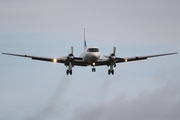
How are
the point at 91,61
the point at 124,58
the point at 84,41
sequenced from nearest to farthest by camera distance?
the point at 91,61 < the point at 124,58 < the point at 84,41

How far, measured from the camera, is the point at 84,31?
150 m

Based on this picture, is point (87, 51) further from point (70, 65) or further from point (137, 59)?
point (137, 59)

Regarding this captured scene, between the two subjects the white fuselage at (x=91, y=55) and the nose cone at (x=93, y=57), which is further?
the white fuselage at (x=91, y=55)

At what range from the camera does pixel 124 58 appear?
117688 millimetres

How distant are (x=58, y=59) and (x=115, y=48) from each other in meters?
12.8

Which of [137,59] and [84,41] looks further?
[84,41]

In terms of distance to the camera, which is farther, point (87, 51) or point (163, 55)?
point (163, 55)

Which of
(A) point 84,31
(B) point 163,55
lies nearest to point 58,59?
(B) point 163,55

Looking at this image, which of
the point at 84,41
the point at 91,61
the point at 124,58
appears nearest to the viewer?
the point at 91,61

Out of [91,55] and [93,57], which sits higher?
[91,55]

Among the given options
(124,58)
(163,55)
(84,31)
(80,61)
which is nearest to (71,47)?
(80,61)

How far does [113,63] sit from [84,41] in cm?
2879

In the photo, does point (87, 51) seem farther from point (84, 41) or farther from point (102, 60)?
point (84, 41)

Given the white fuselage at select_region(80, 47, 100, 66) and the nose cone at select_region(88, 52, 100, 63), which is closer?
the nose cone at select_region(88, 52, 100, 63)
